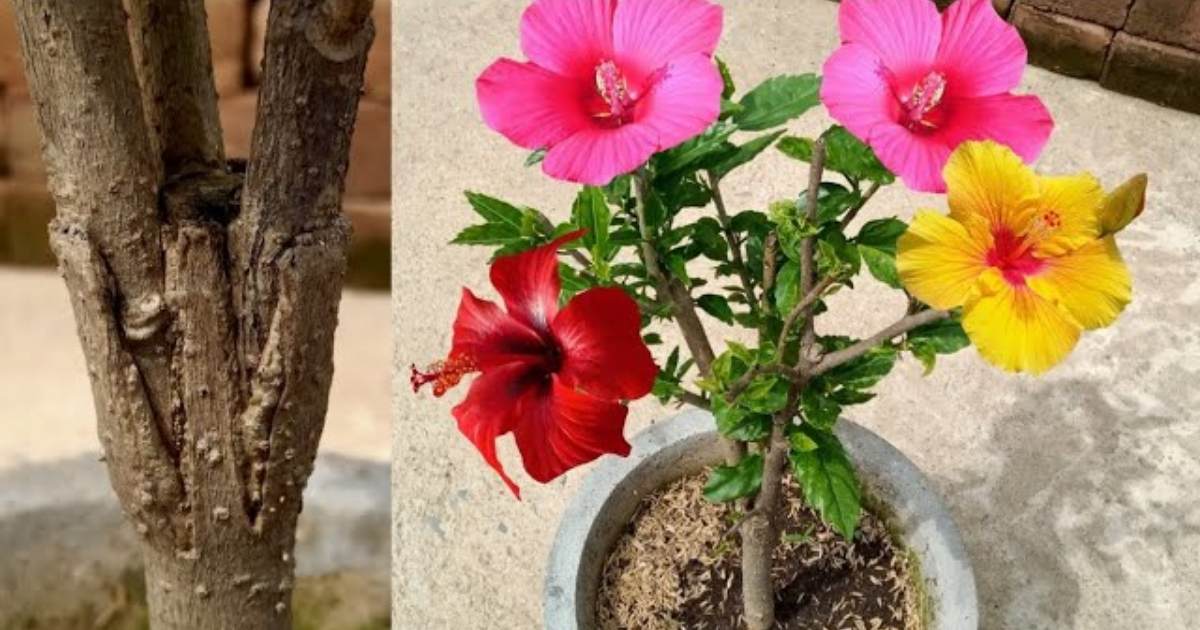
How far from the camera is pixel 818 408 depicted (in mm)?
870

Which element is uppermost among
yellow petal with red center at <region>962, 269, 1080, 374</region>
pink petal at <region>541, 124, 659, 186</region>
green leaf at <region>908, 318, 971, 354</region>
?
pink petal at <region>541, 124, 659, 186</region>

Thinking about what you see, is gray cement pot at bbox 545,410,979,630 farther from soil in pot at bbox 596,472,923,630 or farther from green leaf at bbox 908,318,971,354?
green leaf at bbox 908,318,971,354

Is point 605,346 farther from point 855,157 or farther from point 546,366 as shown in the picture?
point 855,157

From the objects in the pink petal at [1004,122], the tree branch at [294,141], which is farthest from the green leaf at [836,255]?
the tree branch at [294,141]

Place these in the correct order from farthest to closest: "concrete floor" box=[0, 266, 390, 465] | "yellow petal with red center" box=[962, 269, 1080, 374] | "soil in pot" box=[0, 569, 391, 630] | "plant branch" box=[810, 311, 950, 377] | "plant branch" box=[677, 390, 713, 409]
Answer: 1. "concrete floor" box=[0, 266, 390, 465]
2. "soil in pot" box=[0, 569, 391, 630]
3. "plant branch" box=[677, 390, 713, 409]
4. "plant branch" box=[810, 311, 950, 377]
5. "yellow petal with red center" box=[962, 269, 1080, 374]

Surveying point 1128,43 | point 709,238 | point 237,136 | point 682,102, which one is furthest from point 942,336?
point 237,136

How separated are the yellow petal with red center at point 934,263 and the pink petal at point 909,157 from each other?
3 cm

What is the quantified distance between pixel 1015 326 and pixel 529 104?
0.26m

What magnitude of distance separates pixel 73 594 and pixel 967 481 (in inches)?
36.1

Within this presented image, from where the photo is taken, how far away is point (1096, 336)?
63.3 inches

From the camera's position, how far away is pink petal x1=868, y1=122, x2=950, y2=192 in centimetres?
69

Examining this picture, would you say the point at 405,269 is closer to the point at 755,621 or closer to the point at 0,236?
the point at 755,621

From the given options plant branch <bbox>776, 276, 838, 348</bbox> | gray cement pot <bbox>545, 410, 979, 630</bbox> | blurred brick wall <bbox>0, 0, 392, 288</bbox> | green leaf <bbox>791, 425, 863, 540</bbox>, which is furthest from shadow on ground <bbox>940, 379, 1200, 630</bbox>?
blurred brick wall <bbox>0, 0, 392, 288</bbox>

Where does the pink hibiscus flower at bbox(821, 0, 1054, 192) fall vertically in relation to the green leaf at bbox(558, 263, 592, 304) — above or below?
above
